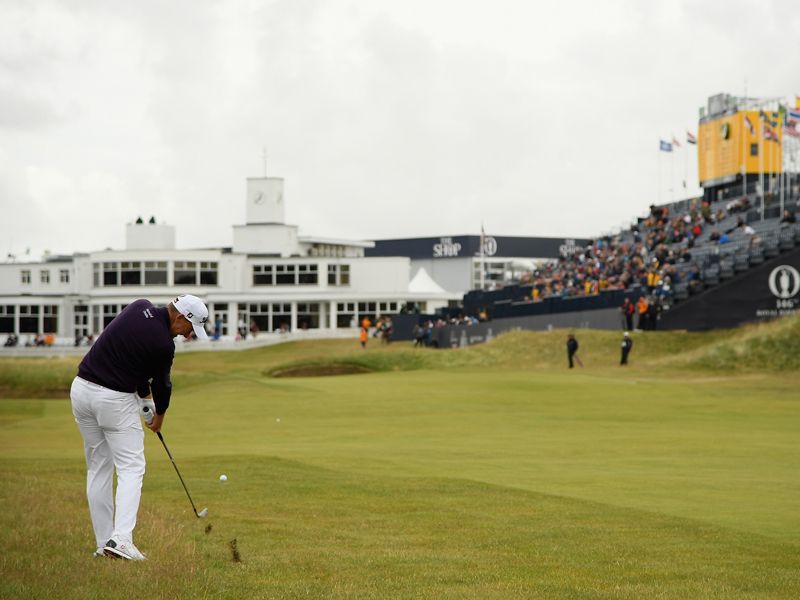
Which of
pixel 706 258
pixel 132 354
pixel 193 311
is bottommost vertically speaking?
pixel 132 354

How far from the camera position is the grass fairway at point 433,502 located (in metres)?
10.7

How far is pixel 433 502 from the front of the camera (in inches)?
648

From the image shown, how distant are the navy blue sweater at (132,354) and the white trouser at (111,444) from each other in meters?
0.11

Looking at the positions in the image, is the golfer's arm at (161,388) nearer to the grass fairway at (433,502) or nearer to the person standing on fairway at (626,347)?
the grass fairway at (433,502)

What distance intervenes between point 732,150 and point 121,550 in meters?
86.8

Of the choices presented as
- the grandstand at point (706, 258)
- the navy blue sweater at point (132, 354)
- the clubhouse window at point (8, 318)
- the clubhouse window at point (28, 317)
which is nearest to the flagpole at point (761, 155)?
the grandstand at point (706, 258)

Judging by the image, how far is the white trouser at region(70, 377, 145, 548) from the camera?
458 inches

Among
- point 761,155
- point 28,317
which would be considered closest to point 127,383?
point 761,155

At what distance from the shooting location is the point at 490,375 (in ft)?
169

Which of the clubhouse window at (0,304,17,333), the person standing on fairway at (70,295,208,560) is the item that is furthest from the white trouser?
the clubhouse window at (0,304,17,333)

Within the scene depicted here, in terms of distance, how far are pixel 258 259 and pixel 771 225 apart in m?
54.8

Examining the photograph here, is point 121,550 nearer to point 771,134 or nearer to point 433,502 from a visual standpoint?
point 433,502

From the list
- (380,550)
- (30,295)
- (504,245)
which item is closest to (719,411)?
(380,550)

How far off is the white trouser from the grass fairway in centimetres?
43
